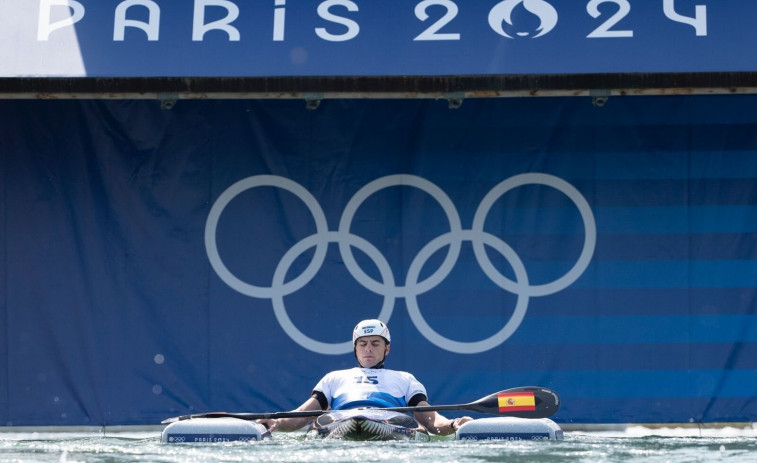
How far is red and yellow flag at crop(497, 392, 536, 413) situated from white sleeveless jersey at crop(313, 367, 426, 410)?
2.27 ft

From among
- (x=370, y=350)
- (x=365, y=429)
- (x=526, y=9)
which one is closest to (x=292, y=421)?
(x=370, y=350)

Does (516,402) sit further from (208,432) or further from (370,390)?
(208,432)

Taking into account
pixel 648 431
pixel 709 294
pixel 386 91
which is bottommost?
pixel 648 431

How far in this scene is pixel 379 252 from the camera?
12.8 meters

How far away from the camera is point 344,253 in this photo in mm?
12766

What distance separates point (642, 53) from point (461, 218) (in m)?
2.31

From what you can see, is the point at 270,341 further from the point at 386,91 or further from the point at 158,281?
the point at 386,91

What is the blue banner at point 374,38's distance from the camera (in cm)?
1152

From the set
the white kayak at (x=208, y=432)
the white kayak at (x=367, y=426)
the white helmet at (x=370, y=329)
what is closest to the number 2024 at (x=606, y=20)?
the white helmet at (x=370, y=329)

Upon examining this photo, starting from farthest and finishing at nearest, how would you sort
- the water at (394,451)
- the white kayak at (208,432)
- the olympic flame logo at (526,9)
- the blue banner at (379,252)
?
the blue banner at (379,252) < the olympic flame logo at (526,9) < the white kayak at (208,432) < the water at (394,451)

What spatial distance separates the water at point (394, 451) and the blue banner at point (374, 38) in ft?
10.3

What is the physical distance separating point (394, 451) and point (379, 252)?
4.07 meters

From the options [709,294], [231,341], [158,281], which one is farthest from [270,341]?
[709,294]

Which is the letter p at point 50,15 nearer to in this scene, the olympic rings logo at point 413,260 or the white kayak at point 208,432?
the olympic rings logo at point 413,260
